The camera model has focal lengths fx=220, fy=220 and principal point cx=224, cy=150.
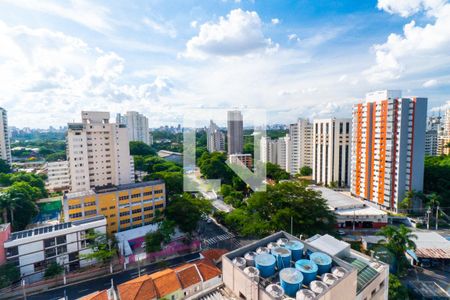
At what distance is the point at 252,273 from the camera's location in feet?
19.0

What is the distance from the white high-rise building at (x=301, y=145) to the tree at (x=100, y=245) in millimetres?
29980

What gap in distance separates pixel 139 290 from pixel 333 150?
27.5m

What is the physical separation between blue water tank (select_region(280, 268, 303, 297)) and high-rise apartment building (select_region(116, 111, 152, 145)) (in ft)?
190

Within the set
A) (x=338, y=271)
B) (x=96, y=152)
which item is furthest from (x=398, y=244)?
(x=96, y=152)

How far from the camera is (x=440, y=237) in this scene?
15.8m

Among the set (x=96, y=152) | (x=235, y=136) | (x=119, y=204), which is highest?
(x=235, y=136)

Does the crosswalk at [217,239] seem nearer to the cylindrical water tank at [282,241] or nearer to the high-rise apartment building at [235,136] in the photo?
the cylindrical water tank at [282,241]

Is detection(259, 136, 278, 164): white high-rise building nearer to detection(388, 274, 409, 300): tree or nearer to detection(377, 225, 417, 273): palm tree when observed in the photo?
detection(377, 225, 417, 273): palm tree

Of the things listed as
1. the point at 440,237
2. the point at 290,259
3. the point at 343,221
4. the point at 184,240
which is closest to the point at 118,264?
the point at 184,240

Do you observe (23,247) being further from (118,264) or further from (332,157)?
(332,157)

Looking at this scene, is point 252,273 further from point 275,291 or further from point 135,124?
point 135,124

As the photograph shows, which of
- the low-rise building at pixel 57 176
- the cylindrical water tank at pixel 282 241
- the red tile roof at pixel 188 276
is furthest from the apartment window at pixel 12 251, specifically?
the low-rise building at pixel 57 176

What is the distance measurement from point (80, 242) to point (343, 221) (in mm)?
20028

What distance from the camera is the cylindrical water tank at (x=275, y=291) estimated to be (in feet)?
16.9
